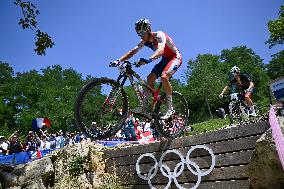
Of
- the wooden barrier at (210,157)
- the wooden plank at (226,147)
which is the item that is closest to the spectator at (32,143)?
the wooden barrier at (210,157)

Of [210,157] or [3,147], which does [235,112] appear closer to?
[210,157]

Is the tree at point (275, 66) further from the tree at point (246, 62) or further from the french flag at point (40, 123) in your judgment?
the french flag at point (40, 123)

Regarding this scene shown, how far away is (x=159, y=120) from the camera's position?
24.7 ft

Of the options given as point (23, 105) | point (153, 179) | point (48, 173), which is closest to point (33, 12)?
point (48, 173)

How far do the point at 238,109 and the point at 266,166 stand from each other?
6.21 meters

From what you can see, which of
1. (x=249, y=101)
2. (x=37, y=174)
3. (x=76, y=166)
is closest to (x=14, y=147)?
(x=37, y=174)

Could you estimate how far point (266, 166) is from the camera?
18.5ft

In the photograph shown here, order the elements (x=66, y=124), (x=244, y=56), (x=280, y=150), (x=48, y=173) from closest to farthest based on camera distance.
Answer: (x=280, y=150) < (x=48, y=173) < (x=66, y=124) < (x=244, y=56)

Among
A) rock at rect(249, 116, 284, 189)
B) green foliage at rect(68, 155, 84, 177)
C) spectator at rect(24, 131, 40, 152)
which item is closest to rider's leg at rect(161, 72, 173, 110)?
rock at rect(249, 116, 284, 189)

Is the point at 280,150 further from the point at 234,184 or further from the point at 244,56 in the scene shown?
the point at 244,56

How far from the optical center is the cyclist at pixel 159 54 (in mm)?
6844

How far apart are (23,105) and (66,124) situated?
14.7 m

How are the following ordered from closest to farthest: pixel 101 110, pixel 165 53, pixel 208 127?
pixel 101 110 → pixel 165 53 → pixel 208 127

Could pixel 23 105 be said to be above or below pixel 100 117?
above
